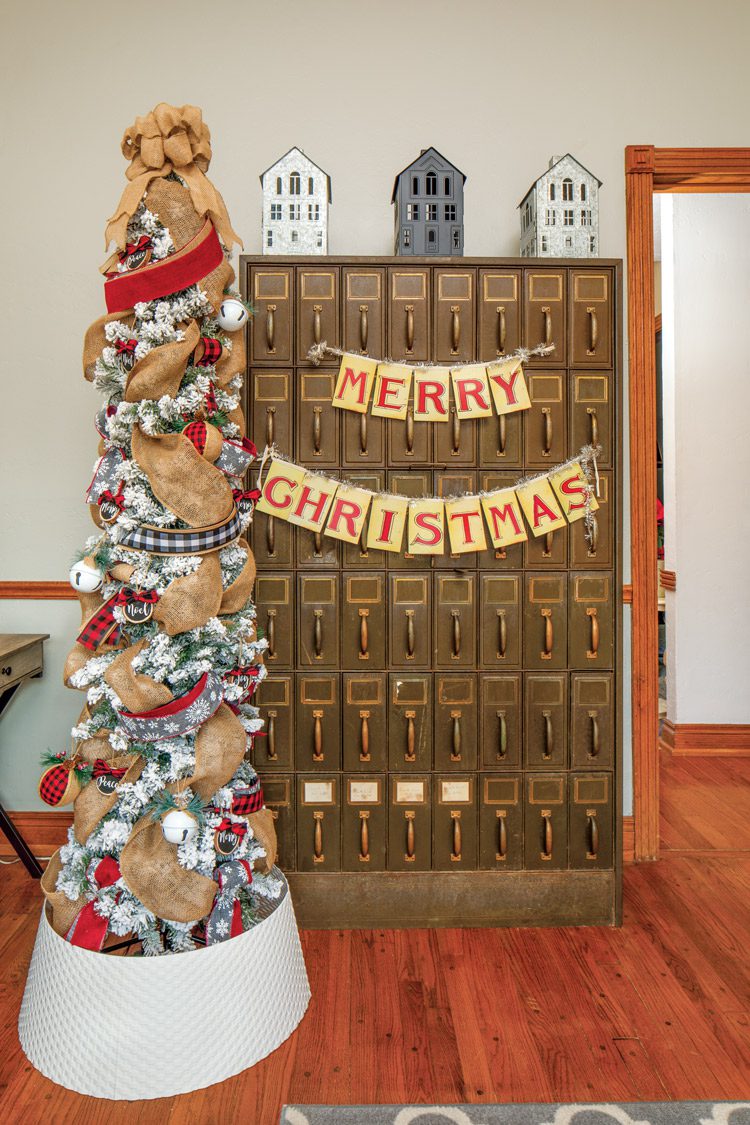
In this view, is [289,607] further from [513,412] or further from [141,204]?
[141,204]

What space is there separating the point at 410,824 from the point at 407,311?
1597 mm

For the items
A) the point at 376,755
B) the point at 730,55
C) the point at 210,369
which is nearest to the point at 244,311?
the point at 210,369

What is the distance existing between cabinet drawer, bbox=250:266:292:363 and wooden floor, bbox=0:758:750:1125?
1.78 meters

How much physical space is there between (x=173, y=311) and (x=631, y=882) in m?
2.39

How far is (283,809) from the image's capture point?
2.38 metres

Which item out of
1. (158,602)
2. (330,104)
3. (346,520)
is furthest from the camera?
(330,104)

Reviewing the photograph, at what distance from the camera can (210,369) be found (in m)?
1.88

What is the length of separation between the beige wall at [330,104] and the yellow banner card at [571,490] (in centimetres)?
98

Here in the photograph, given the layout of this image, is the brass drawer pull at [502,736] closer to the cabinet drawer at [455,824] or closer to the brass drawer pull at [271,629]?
the cabinet drawer at [455,824]

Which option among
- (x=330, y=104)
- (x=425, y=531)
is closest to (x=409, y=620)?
(x=425, y=531)

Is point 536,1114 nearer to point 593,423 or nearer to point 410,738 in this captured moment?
point 410,738

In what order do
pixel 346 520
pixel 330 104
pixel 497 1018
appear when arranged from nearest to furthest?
pixel 497 1018 → pixel 346 520 → pixel 330 104

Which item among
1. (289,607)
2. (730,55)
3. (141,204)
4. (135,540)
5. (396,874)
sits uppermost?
(730,55)

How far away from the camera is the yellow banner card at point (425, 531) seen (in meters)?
2.32
